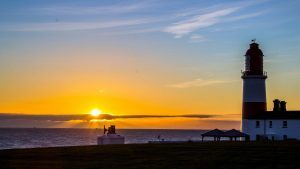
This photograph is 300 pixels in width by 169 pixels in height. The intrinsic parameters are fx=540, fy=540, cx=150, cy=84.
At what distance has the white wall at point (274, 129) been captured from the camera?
6541cm

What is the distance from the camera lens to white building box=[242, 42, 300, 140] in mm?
66000

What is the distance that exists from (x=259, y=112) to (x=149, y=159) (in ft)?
130

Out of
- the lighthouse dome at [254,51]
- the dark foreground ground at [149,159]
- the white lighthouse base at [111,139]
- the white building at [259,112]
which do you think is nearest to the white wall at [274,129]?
the white building at [259,112]

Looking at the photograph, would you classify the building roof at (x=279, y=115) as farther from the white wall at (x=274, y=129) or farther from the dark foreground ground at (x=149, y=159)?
the dark foreground ground at (x=149, y=159)

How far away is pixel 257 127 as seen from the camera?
68562mm

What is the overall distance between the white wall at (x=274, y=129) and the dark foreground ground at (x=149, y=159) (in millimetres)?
30084

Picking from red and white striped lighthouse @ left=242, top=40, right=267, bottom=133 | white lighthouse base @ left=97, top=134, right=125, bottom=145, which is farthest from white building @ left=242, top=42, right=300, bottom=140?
white lighthouse base @ left=97, top=134, right=125, bottom=145

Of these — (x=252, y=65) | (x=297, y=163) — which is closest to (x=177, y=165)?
(x=297, y=163)

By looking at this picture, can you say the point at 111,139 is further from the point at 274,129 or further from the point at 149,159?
the point at 149,159

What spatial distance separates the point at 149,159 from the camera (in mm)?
32281

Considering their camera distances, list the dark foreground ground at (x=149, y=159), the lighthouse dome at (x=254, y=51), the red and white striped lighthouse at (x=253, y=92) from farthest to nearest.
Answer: the lighthouse dome at (x=254, y=51), the red and white striped lighthouse at (x=253, y=92), the dark foreground ground at (x=149, y=159)

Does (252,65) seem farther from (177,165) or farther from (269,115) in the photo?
(177,165)

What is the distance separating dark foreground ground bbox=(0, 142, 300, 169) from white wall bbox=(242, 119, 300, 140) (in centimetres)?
3008

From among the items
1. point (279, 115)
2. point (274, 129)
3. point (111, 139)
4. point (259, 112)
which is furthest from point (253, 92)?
point (111, 139)
